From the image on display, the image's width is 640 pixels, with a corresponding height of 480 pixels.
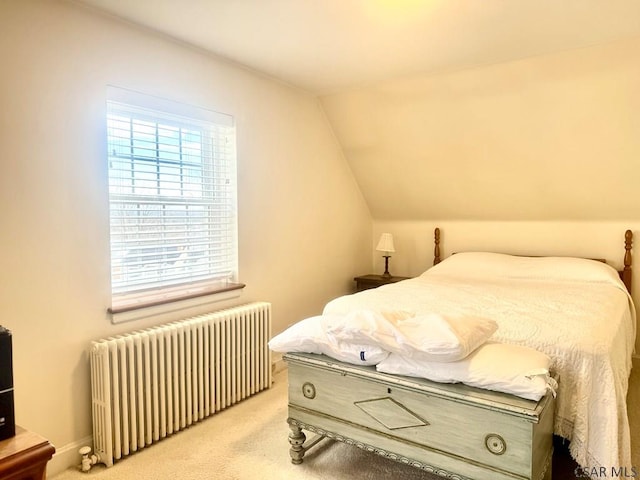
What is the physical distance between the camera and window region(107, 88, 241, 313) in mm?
2322

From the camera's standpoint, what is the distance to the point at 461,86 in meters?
3.12

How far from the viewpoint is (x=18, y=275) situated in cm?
191

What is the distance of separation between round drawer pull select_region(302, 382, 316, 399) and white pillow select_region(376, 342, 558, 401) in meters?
0.41

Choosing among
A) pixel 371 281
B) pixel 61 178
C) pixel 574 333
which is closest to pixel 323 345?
pixel 574 333

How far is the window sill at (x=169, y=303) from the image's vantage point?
228 cm

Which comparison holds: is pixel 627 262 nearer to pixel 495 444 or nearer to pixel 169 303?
pixel 495 444

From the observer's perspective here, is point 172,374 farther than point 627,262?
No

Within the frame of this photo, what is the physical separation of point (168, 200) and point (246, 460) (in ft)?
4.86

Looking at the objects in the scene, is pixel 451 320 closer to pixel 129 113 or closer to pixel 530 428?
pixel 530 428

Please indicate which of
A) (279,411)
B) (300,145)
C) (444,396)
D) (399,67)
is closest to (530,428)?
(444,396)

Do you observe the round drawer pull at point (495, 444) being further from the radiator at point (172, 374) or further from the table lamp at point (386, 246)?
the table lamp at point (386, 246)

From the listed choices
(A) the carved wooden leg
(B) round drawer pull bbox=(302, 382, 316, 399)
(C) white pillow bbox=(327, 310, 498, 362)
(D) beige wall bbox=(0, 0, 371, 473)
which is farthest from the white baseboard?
(C) white pillow bbox=(327, 310, 498, 362)

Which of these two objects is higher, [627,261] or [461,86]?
[461,86]

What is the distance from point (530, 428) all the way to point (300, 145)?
2.61 m
